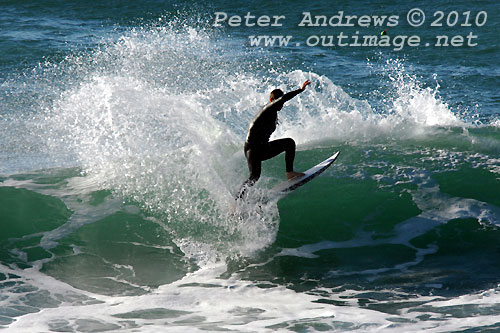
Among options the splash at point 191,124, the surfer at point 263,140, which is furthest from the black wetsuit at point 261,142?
the splash at point 191,124

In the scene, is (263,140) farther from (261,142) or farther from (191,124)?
(191,124)

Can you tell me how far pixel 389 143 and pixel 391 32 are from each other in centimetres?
1088

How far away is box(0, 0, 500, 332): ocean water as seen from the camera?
661 cm

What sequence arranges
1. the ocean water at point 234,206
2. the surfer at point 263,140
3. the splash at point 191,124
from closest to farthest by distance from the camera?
the ocean water at point 234,206 < the surfer at point 263,140 < the splash at point 191,124

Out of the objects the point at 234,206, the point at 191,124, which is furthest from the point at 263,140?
the point at 191,124

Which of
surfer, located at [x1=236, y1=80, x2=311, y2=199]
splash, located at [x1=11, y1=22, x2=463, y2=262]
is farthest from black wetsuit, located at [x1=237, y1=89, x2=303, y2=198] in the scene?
splash, located at [x1=11, y1=22, x2=463, y2=262]

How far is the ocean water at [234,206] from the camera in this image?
6.61 m

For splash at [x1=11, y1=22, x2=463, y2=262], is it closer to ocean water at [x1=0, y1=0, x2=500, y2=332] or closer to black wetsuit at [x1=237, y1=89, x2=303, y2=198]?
ocean water at [x1=0, y1=0, x2=500, y2=332]

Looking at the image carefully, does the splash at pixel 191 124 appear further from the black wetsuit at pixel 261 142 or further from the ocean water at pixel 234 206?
the black wetsuit at pixel 261 142

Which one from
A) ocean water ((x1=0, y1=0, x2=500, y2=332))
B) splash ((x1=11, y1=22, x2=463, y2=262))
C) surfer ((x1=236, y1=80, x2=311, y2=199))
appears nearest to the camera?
ocean water ((x1=0, y1=0, x2=500, y2=332))

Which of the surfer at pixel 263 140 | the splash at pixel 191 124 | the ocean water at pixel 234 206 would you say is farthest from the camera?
the splash at pixel 191 124

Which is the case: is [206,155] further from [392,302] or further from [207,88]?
[207,88]

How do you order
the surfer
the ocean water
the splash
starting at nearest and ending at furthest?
the ocean water < the surfer < the splash

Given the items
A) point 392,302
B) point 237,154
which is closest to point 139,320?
point 392,302
